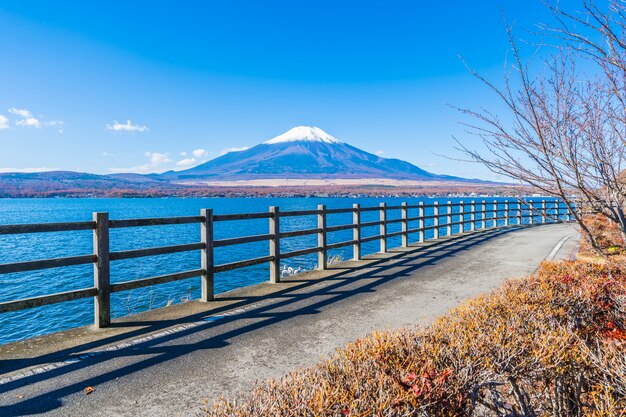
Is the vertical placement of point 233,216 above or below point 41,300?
above

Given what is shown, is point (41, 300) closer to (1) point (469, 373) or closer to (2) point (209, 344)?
(2) point (209, 344)

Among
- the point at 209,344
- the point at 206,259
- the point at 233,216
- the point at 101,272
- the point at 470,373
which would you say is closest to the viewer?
the point at 470,373

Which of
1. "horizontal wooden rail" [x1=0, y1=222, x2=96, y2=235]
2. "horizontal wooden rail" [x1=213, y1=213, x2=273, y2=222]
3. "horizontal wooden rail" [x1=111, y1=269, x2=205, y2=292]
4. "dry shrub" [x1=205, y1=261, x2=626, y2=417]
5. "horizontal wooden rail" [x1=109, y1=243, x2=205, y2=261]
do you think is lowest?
"horizontal wooden rail" [x1=111, y1=269, x2=205, y2=292]

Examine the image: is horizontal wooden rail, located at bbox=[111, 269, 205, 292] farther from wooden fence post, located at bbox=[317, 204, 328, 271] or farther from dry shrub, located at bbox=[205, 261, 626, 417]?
dry shrub, located at bbox=[205, 261, 626, 417]

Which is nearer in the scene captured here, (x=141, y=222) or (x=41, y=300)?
(x=41, y=300)

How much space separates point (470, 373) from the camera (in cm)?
242

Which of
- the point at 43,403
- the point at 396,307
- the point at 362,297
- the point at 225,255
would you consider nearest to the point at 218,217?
the point at 362,297

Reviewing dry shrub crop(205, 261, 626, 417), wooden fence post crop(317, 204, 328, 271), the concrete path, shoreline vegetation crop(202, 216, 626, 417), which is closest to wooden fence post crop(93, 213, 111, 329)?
the concrete path

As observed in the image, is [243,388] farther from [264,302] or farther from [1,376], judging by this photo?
[264,302]

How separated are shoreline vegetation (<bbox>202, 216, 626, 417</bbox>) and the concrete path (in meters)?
1.51

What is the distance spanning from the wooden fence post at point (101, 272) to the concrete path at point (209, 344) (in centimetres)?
27

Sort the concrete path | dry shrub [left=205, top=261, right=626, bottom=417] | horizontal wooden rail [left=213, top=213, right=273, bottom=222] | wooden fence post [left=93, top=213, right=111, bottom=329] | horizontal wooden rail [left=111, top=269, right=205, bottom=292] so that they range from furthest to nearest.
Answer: horizontal wooden rail [left=213, top=213, right=273, bottom=222], horizontal wooden rail [left=111, top=269, right=205, bottom=292], wooden fence post [left=93, top=213, right=111, bottom=329], the concrete path, dry shrub [left=205, top=261, right=626, bottom=417]

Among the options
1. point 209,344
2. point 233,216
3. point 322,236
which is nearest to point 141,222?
point 233,216

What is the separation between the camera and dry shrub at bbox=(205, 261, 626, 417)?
2027mm
